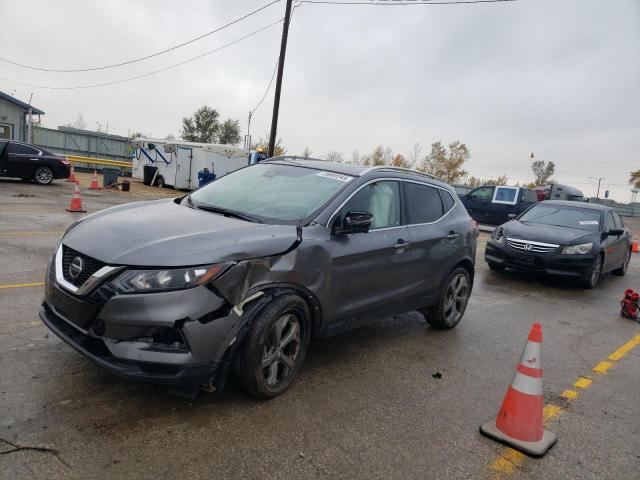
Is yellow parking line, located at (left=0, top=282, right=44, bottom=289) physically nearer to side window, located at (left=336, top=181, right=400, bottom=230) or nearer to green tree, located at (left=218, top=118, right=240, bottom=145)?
side window, located at (left=336, top=181, right=400, bottom=230)

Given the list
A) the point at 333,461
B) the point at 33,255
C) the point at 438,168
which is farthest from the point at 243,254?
the point at 438,168

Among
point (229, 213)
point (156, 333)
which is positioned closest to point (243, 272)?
point (156, 333)

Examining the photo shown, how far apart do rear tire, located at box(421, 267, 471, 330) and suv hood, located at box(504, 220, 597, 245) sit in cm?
378

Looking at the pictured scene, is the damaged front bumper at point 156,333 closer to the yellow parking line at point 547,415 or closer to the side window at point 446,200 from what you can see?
the yellow parking line at point 547,415

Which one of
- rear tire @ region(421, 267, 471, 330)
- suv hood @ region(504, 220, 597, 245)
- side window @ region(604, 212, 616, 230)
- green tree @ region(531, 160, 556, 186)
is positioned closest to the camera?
rear tire @ region(421, 267, 471, 330)

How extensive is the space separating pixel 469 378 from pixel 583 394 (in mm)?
946

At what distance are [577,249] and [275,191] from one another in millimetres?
6692

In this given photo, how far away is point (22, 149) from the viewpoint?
1672 cm

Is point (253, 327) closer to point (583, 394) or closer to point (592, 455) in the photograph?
point (592, 455)

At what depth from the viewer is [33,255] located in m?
6.93

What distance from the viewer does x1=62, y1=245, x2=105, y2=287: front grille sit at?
2883mm

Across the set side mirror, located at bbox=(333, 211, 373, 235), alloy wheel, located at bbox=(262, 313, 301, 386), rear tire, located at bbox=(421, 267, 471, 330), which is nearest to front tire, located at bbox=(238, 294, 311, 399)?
alloy wheel, located at bbox=(262, 313, 301, 386)

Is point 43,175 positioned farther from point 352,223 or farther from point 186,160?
point 352,223

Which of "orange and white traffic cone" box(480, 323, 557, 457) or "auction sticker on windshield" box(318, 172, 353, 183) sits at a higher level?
"auction sticker on windshield" box(318, 172, 353, 183)
